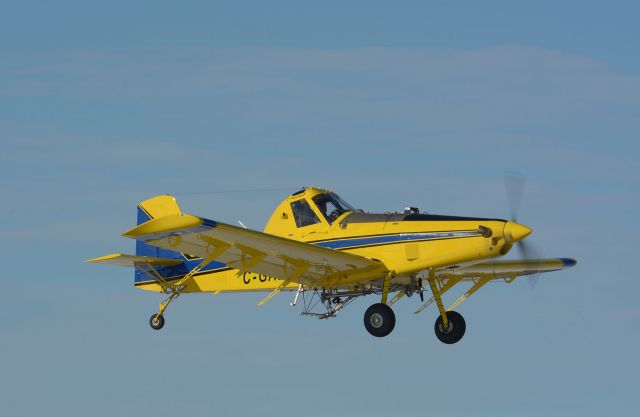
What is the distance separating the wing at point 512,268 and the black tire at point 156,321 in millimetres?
7831

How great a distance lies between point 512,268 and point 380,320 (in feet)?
15.7

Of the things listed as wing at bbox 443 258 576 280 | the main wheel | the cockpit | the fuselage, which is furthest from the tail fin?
wing at bbox 443 258 576 280

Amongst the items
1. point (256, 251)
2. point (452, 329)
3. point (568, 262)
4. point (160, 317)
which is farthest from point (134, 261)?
point (568, 262)

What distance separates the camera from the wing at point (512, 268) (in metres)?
34.6

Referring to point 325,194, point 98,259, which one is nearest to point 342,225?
point 325,194

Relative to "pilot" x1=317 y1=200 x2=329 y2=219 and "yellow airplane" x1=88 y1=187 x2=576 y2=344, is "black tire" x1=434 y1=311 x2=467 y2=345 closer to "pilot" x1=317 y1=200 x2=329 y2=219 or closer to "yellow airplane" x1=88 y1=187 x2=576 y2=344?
"yellow airplane" x1=88 y1=187 x2=576 y2=344

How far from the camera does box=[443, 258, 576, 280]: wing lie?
34625 millimetres

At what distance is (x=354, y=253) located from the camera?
3253 centimetres

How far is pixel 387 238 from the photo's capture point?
106 feet

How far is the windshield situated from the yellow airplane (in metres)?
0.02

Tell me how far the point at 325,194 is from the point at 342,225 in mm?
931

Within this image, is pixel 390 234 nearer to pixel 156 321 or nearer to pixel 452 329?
pixel 452 329

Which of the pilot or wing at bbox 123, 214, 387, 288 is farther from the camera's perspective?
the pilot

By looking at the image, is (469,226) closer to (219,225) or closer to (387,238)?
(387,238)
